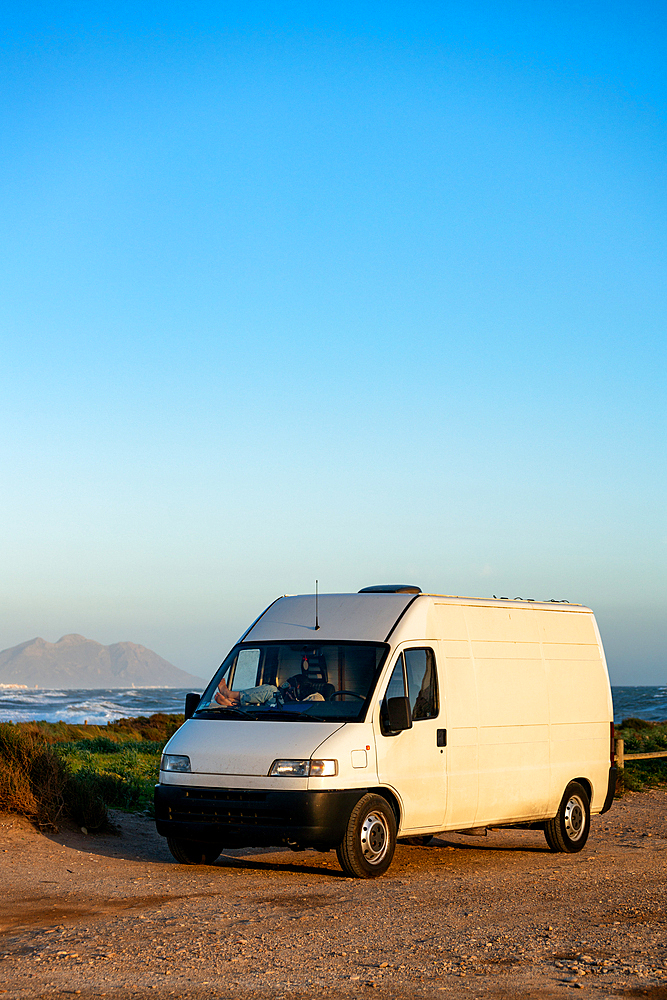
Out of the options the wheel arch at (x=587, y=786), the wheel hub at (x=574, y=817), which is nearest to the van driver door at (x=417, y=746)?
the wheel hub at (x=574, y=817)

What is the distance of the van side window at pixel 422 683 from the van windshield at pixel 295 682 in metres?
0.43

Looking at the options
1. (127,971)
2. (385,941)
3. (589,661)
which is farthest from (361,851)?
(589,661)

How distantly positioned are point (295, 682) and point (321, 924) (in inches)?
132

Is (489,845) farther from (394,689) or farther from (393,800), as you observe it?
(394,689)

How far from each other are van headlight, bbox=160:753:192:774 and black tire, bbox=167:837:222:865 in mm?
→ 826

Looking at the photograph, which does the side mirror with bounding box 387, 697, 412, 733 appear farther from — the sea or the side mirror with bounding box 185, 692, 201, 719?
the sea

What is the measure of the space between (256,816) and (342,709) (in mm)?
1314

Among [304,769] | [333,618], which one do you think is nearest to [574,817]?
[333,618]

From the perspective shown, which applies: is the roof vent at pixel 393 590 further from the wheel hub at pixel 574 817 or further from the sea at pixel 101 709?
the sea at pixel 101 709

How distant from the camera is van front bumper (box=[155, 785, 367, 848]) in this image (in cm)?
1012

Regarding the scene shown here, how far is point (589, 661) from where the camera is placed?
46.2 feet

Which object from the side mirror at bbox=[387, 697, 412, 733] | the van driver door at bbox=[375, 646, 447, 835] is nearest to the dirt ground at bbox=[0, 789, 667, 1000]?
the van driver door at bbox=[375, 646, 447, 835]

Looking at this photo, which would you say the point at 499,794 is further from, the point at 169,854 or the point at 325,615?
the point at 169,854

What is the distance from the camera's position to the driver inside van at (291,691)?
11.2 metres
